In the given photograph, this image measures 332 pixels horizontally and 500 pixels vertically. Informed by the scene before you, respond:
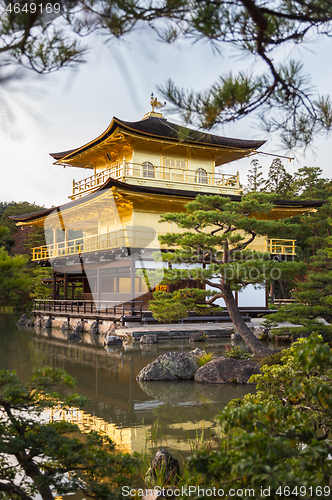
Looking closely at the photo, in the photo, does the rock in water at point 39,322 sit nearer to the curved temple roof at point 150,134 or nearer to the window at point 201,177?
the curved temple roof at point 150,134

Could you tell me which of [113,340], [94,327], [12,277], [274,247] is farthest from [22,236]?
[12,277]

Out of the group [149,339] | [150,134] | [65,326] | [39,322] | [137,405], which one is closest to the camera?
[137,405]

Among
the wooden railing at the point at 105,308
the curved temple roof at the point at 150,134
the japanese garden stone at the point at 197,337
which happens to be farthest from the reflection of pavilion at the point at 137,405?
the curved temple roof at the point at 150,134

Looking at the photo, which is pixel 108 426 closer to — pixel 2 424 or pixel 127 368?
pixel 2 424

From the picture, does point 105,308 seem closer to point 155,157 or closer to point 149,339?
point 149,339

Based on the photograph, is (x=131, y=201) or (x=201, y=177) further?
(x=201, y=177)

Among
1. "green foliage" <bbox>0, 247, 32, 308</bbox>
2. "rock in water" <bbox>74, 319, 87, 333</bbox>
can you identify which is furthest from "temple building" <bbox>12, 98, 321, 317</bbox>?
"green foliage" <bbox>0, 247, 32, 308</bbox>

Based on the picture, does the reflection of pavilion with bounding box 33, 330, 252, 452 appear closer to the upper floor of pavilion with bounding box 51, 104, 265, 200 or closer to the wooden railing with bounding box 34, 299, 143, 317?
the wooden railing with bounding box 34, 299, 143, 317

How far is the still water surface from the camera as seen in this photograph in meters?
5.54

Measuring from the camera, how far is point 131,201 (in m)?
20.4

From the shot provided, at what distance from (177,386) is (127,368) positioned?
220cm

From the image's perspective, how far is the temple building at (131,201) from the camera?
19.7m

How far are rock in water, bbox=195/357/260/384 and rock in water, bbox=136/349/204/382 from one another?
0.79 ft

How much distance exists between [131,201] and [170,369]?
12.3 metres
